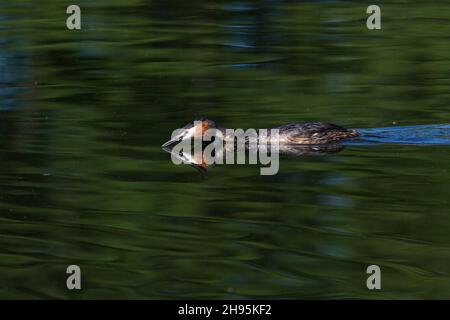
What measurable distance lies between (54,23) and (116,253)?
36.7 ft

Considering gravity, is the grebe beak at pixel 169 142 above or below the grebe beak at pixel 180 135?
below

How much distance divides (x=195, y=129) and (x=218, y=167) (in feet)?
3.93

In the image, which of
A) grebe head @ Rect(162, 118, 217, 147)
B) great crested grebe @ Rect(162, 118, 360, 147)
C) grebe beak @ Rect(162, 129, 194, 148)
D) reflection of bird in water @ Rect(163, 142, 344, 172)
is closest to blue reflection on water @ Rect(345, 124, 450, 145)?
great crested grebe @ Rect(162, 118, 360, 147)

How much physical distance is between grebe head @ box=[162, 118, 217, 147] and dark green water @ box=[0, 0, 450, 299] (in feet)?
1.05

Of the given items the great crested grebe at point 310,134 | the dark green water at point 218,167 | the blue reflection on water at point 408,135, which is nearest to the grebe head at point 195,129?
the great crested grebe at point 310,134

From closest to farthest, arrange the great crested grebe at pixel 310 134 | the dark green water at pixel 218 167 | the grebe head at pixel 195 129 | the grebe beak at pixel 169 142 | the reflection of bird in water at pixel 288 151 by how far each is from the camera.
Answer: the dark green water at pixel 218 167
the reflection of bird in water at pixel 288 151
the grebe beak at pixel 169 142
the great crested grebe at pixel 310 134
the grebe head at pixel 195 129

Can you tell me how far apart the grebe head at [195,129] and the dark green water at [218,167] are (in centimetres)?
32

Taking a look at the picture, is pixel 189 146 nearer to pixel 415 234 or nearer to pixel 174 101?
pixel 174 101

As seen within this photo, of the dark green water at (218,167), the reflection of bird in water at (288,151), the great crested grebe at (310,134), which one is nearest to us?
the dark green water at (218,167)

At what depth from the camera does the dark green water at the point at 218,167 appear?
8445 mm

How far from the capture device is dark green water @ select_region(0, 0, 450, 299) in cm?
845

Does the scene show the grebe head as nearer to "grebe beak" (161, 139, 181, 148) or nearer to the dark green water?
"grebe beak" (161, 139, 181, 148)

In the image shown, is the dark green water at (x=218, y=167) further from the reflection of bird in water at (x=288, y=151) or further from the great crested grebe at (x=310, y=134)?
the great crested grebe at (x=310, y=134)
